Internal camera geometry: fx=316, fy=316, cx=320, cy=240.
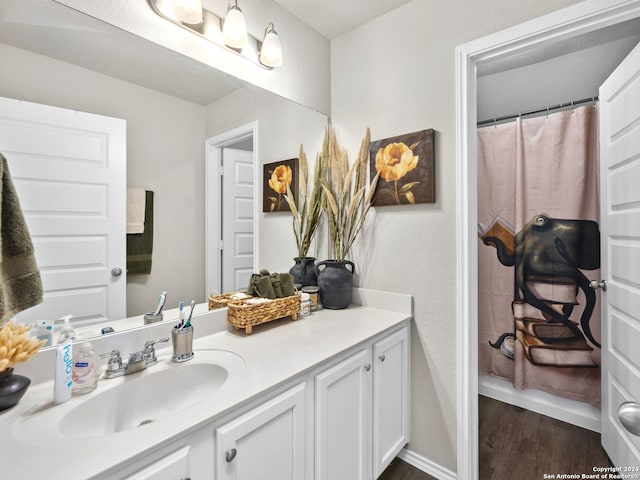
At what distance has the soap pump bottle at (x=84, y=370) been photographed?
0.86m

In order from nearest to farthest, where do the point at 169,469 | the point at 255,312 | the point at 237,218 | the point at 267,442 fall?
1. the point at 169,469
2. the point at 267,442
3. the point at 255,312
4. the point at 237,218

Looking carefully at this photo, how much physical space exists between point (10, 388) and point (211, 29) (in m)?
1.41

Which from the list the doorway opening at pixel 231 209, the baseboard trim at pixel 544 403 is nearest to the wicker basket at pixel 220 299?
the doorway opening at pixel 231 209

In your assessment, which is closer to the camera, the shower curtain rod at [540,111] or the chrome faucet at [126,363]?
the chrome faucet at [126,363]

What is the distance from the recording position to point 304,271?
179 cm

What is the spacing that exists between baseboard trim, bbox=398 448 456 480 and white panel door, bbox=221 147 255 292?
1206mm

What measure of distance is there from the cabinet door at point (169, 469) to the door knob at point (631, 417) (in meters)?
0.82

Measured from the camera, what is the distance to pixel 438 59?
4.97 ft

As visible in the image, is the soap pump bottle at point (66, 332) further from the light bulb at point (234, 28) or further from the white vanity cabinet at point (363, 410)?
the light bulb at point (234, 28)

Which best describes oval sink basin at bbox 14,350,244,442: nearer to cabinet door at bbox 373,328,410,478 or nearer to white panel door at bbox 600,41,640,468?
cabinet door at bbox 373,328,410,478

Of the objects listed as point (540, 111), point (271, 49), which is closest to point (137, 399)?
point (271, 49)

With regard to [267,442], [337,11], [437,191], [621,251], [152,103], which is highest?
[337,11]

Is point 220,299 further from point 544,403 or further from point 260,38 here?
point 544,403

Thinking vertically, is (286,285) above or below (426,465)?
above
